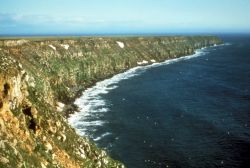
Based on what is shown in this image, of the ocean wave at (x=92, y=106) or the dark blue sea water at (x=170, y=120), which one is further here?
the ocean wave at (x=92, y=106)

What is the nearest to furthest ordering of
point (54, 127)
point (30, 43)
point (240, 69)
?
point (54, 127) < point (30, 43) < point (240, 69)

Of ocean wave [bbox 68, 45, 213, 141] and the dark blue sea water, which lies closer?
the dark blue sea water

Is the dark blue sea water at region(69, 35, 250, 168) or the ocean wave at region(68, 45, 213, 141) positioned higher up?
the ocean wave at region(68, 45, 213, 141)

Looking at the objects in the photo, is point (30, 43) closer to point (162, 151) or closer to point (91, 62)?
point (91, 62)

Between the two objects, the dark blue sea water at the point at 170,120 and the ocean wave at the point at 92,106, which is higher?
the ocean wave at the point at 92,106

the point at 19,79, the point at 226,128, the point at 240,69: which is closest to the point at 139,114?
the point at 226,128

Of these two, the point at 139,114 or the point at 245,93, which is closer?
the point at 139,114

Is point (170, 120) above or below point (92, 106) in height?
below

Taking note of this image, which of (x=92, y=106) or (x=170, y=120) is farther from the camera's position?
(x=92, y=106)
